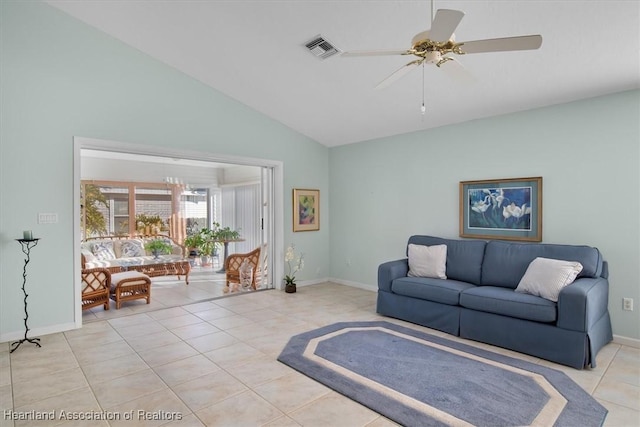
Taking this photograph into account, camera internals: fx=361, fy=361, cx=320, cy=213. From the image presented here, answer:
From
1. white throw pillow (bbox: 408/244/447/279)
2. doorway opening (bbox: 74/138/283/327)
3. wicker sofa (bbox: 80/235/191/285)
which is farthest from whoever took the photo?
wicker sofa (bbox: 80/235/191/285)

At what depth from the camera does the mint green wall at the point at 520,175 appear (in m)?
3.59

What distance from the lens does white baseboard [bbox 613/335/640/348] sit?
354cm

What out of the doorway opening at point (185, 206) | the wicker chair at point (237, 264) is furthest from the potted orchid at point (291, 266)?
the wicker chair at point (237, 264)

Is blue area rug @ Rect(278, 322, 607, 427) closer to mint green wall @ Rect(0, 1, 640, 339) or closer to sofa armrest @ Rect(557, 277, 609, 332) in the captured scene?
sofa armrest @ Rect(557, 277, 609, 332)

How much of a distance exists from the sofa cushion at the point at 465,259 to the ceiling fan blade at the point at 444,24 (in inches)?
114

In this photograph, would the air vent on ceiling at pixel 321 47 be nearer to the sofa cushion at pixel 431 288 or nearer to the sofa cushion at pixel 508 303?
the sofa cushion at pixel 431 288

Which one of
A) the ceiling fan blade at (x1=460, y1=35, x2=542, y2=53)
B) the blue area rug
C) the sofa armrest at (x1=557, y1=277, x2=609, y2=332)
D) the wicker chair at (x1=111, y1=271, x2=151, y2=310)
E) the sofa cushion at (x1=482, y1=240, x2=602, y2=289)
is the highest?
the ceiling fan blade at (x1=460, y1=35, x2=542, y2=53)

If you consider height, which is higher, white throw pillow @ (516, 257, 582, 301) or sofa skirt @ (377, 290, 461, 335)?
white throw pillow @ (516, 257, 582, 301)

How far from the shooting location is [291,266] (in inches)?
244

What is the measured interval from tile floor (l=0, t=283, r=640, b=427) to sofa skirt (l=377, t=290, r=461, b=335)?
135 mm

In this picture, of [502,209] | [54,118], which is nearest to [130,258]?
[54,118]

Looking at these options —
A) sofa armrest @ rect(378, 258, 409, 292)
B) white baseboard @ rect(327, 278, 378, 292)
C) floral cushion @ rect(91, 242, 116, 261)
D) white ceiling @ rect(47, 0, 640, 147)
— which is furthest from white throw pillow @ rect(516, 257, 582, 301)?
floral cushion @ rect(91, 242, 116, 261)

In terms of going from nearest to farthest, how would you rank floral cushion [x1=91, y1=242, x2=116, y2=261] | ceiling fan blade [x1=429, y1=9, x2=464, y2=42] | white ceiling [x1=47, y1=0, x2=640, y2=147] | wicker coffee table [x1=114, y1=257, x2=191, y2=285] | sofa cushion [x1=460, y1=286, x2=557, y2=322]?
ceiling fan blade [x1=429, y1=9, x2=464, y2=42] < white ceiling [x1=47, y1=0, x2=640, y2=147] < sofa cushion [x1=460, y1=286, x2=557, y2=322] < wicker coffee table [x1=114, y1=257, x2=191, y2=285] < floral cushion [x1=91, y1=242, x2=116, y2=261]

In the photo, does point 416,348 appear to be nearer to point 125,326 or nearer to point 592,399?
point 592,399
